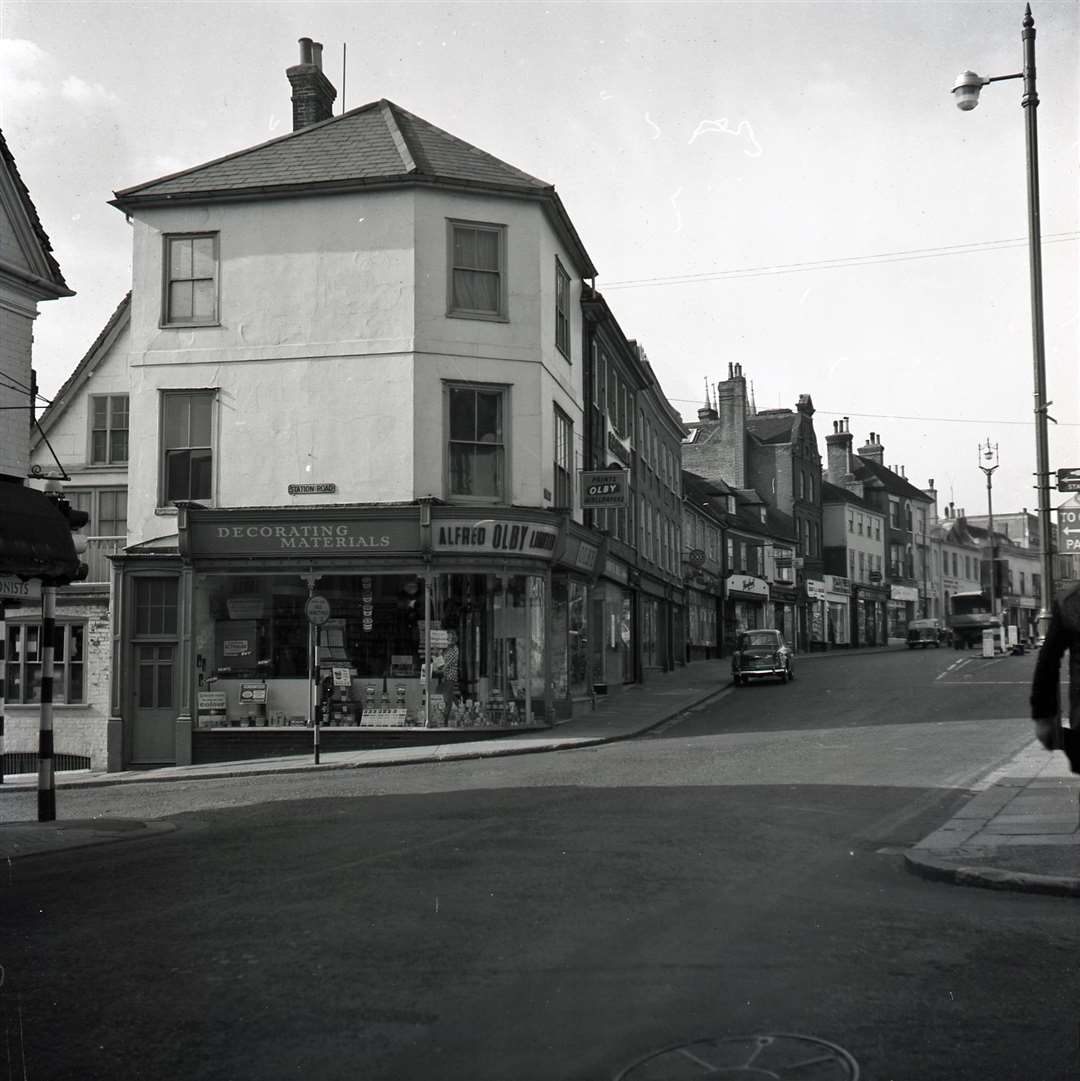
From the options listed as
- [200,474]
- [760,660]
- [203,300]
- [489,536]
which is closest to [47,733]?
[489,536]

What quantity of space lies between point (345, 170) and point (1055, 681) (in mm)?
20581

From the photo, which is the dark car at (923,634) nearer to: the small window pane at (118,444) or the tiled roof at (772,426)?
the tiled roof at (772,426)

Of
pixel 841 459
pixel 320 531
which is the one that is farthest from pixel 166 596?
pixel 841 459

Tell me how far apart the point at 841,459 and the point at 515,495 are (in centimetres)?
6677

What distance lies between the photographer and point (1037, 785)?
12578 mm

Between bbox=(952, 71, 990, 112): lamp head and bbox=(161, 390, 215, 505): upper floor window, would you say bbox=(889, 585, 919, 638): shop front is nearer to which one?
bbox=(161, 390, 215, 505): upper floor window

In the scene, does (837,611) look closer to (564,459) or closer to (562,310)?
(564,459)

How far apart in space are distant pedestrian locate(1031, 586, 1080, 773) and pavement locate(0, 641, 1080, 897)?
2.21 m

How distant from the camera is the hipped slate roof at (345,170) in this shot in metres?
23.5

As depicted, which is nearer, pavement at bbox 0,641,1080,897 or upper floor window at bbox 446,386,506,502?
pavement at bbox 0,641,1080,897

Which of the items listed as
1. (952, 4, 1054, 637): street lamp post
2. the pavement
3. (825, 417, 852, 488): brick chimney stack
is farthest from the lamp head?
(825, 417, 852, 488): brick chimney stack

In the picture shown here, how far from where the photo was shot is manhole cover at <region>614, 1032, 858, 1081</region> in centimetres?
434

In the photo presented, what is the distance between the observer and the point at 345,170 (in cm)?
2375

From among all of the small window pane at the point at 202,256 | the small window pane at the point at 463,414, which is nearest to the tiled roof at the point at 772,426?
the small window pane at the point at 463,414
